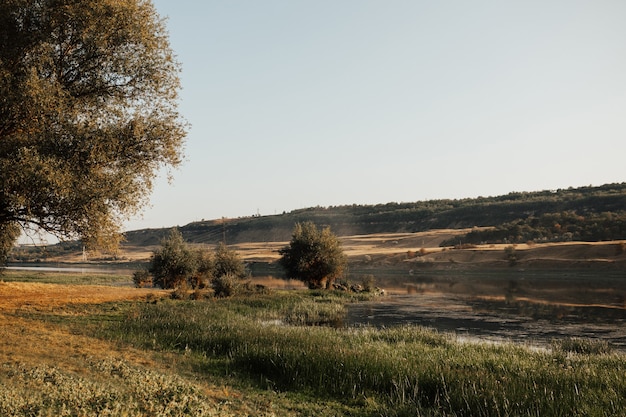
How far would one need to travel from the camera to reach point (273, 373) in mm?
15234

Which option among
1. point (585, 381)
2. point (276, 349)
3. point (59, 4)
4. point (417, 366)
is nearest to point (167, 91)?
point (59, 4)

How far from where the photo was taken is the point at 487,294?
5250 cm

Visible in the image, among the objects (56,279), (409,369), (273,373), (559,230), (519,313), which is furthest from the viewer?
(559,230)

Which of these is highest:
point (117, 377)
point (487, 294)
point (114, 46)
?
point (114, 46)

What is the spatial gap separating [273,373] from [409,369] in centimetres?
434

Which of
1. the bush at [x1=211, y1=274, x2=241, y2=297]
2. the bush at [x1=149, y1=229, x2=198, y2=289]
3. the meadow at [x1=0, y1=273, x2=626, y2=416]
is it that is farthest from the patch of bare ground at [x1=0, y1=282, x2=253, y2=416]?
the bush at [x1=149, y1=229, x2=198, y2=289]

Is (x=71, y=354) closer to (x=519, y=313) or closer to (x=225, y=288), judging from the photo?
(x=225, y=288)

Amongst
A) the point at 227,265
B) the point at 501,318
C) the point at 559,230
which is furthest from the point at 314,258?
the point at 559,230

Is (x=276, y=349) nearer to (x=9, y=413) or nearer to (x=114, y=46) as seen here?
(x=9, y=413)

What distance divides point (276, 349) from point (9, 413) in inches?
354

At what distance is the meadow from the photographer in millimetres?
10312

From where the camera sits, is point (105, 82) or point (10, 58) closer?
point (10, 58)

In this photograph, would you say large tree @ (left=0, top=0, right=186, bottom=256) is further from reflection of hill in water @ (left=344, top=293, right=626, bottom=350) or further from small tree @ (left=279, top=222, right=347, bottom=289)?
small tree @ (left=279, top=222, right=347, bottom=289)

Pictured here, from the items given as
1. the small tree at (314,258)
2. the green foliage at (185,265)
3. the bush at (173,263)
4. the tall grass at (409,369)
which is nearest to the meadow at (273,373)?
the tall grass at (409,369)
